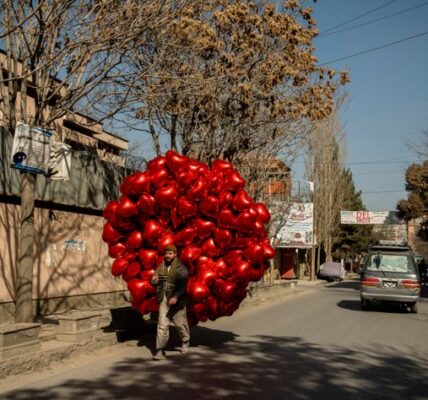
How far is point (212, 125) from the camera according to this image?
16.9 m

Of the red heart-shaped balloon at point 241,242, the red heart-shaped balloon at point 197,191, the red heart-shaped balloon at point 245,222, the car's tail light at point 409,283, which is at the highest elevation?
the red heart-shaped balloon at point 197,191

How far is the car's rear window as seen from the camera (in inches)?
711

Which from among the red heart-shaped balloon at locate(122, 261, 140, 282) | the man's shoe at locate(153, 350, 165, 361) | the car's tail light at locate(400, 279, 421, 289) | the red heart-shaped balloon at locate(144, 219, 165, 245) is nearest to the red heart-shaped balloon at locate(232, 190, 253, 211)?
the red heart-shaped balloon at locate(144, 219, 165, 245)

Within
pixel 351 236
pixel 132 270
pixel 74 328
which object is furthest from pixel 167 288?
pixel 351 236

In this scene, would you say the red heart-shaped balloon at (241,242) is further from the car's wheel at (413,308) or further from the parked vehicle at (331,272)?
the parked vehicle at (331,272)

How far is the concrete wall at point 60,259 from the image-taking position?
12523mm

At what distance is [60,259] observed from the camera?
48.3ft

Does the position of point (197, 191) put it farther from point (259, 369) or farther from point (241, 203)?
point (259, 369)

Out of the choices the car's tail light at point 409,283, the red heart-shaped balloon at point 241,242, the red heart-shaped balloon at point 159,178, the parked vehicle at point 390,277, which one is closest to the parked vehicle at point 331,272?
the parked vehicle at point 390,277

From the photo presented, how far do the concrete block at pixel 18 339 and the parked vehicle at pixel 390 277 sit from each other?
1211cm

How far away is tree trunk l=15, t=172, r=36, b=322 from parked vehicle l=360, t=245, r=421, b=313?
37.7ft

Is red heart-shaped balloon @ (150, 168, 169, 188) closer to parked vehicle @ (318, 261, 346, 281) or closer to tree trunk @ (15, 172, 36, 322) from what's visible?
tree trunk @ (15, 172, 36, 322)

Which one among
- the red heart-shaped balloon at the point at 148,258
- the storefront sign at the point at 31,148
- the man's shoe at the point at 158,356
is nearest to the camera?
the storefront sign at the point at 31,148

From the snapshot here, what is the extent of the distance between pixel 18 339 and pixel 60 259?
23.4 feet
